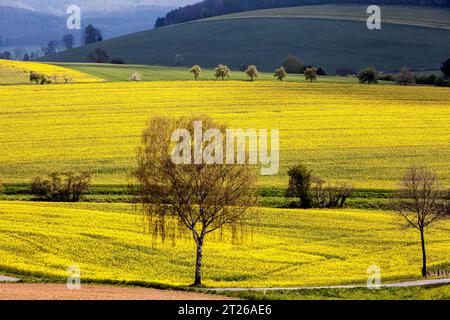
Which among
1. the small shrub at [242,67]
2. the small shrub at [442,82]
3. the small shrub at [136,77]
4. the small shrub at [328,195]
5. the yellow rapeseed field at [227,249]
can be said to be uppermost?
the small shrub at [242,67]

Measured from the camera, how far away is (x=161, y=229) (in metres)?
38.5

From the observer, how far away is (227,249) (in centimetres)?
4359

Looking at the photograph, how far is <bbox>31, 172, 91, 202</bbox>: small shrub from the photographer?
55.9 meters

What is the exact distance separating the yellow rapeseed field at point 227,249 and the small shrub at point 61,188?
4194 mm

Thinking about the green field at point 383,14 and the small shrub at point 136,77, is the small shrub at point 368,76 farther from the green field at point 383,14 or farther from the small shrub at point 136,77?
the green field at point 383,14

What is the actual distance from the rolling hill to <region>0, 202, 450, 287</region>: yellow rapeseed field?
3945 inches

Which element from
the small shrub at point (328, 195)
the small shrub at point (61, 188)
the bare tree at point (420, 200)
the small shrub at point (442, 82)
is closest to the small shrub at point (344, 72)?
the small shrub at point (442, 82)

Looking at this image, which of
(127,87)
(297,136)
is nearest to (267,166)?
(297,136)

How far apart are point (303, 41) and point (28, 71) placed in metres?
67.3

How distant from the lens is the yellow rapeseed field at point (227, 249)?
126ft

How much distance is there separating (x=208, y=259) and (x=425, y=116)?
50.8 m

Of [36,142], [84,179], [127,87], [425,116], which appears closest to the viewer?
[84,179]

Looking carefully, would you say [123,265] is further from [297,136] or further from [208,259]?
[297,136]

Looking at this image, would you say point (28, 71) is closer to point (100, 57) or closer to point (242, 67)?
point (242, 67)
